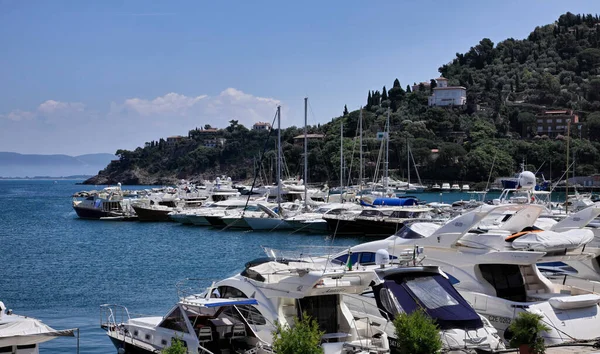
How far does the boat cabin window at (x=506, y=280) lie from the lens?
1838 centimetres

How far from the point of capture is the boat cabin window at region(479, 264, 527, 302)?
60.3ft

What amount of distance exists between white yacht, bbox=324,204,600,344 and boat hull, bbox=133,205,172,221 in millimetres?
57781

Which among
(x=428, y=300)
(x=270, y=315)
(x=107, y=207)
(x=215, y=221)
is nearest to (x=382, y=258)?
(x=428, y=300)

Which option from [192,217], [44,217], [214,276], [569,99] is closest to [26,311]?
[214,276]

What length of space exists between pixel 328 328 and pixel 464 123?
171 m

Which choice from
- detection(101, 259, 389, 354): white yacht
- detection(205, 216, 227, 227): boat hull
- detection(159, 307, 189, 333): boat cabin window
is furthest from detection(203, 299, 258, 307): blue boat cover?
detection(205, 216, 227, 227): boat hull

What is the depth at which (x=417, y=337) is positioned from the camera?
13109 mm

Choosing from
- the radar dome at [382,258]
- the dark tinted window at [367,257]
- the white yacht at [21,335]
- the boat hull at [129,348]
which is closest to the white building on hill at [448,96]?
the dark tinted window at [367,257]

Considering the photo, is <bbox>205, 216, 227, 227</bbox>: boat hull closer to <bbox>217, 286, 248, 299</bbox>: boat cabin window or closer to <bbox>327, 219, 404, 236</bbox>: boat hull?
<bbox>327, 219, 404, 236</bbox>: boat hull

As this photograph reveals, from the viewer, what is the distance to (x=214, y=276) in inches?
1404

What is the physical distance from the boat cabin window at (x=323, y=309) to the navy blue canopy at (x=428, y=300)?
1.18m

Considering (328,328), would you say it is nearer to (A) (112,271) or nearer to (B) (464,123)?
(A) (112,271)

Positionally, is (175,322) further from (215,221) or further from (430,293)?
(215,221)

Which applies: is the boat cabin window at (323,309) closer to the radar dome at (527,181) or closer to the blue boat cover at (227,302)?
the blue boat cover at (227,302)
